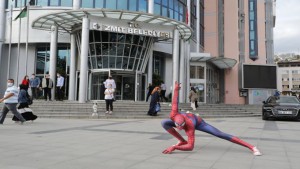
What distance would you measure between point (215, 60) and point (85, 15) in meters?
16.7

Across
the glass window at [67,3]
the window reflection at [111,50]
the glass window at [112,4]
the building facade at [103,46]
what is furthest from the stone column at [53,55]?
the glass window at [112,4]

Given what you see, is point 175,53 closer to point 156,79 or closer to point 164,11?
point 156,79

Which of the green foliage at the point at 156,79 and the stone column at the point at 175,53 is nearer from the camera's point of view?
the stone column at the point at 175,53

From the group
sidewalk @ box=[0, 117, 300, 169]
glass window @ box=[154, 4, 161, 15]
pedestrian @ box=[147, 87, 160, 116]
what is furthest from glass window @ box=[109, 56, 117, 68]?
sidewalk @ box=[0, 117, 300, 169]

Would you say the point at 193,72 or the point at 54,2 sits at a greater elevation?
the point at 54,2

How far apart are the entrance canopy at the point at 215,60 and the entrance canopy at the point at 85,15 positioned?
5.73 m

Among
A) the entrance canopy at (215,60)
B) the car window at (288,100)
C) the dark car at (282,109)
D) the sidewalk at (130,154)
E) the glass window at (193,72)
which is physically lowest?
the sidewalk at (130,154)

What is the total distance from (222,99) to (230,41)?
8.03 m

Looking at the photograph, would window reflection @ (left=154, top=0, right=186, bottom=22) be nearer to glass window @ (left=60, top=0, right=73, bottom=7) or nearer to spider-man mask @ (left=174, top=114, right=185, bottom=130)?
glass window @ (left=60, top=0, right=73, bottom=7)

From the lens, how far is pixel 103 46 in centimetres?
2344

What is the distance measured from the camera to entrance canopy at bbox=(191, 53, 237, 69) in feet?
98.8

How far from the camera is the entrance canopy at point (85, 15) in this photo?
2061 centimetres

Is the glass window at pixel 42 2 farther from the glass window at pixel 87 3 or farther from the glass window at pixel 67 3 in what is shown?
the glass window at pixel 87 3

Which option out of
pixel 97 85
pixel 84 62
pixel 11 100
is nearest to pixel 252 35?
pixel 97 85
